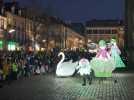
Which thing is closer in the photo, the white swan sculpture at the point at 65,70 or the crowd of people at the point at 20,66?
the crowd of people at the point at 20,66

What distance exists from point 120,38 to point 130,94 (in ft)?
473

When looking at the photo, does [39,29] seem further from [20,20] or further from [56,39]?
[56,39]

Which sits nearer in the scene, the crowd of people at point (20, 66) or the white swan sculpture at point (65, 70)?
the crowd of people at point (20, 66)

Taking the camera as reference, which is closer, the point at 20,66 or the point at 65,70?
the point at 20,66

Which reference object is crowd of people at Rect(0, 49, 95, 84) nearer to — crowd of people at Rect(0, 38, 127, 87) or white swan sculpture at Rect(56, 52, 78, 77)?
crowd of people at Rect(0, 38, 127, 87)

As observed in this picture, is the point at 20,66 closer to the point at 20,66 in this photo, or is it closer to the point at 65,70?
the point at 20,66

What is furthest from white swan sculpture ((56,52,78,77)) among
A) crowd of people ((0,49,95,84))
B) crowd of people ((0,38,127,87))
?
crowd of people ((0,49,95,84))

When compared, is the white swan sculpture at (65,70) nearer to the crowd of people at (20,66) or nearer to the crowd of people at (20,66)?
the crowd of people at (20,66)

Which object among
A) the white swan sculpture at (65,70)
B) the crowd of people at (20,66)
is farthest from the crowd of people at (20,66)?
the white swan sculpture at (65,70)

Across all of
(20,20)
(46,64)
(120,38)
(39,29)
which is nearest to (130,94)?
(46,64)

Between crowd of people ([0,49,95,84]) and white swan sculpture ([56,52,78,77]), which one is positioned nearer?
crowd of people ([0,49,95,84])

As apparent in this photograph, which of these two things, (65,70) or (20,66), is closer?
(20,66)

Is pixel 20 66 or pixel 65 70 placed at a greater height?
pixel 20 66

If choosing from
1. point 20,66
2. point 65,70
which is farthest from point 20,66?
point 65,70
